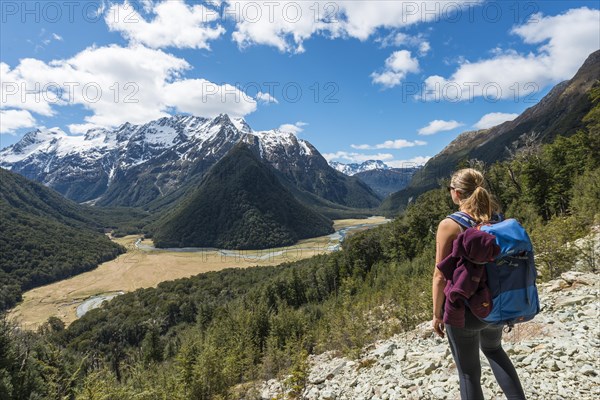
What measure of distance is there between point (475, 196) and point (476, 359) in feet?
6.40

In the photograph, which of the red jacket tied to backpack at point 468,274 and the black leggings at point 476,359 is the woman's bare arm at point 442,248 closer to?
the red jacket tied to backpack at point 468,274

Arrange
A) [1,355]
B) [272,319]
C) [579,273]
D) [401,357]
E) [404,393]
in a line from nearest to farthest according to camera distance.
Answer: [404,393] → [401,357] → [1,355] → [579,273] → [272,319]

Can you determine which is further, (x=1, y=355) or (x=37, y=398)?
(x=1, y=355)

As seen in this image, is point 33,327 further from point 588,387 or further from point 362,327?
point 588,387

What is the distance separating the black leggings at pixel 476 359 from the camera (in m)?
3.75

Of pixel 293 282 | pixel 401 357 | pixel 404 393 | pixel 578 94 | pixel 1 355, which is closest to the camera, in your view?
pixel 404 393

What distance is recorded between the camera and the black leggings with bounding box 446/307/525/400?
12.3ft

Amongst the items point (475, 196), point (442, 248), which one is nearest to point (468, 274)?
point (442, 248)

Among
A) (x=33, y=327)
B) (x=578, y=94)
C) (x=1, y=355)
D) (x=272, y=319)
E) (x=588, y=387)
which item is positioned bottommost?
(x=33, y=327)

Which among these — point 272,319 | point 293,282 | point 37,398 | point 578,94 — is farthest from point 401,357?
point 578,94

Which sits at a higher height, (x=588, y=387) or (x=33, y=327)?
(x=588, y=387)

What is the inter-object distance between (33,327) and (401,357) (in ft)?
359

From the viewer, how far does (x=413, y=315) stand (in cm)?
1488

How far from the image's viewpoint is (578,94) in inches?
7776
